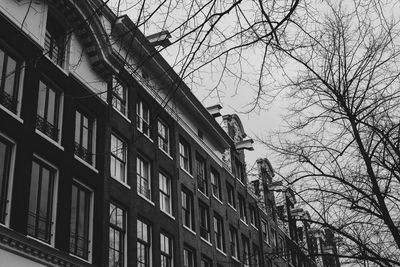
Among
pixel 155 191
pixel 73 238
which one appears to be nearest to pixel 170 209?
pixel 155 191

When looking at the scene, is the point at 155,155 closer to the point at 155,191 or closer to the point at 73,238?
the point at 155,191

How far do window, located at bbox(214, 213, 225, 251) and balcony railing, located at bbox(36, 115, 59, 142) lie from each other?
16.0m

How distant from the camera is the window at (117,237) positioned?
21.8 meters

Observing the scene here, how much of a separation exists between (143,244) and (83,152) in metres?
5.31

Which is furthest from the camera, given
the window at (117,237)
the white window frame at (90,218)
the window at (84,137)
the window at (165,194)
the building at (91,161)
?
the window at (165,194)

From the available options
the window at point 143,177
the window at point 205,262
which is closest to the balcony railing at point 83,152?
the window at point 143,177

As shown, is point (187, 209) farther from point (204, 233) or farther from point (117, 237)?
point (117, 237)

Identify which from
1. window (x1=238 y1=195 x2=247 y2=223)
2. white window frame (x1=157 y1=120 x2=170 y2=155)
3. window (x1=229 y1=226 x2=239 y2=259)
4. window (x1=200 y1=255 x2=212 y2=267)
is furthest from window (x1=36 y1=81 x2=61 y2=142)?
window (x1=238 y1=195 x2=247 y2=223)

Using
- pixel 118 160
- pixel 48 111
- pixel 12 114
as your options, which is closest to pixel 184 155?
pixel 118 160

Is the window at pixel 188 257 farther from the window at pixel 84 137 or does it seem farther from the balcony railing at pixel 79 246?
the balcony railing at pixel 79 246

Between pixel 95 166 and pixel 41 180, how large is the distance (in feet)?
12.1

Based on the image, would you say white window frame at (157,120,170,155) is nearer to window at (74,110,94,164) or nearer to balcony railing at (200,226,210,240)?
balcony railing at (200,226,210,240)

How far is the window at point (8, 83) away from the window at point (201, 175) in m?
16.1

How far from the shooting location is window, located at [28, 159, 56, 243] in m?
17.5
